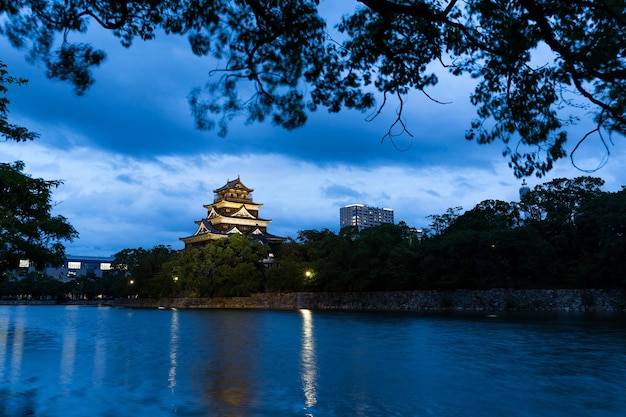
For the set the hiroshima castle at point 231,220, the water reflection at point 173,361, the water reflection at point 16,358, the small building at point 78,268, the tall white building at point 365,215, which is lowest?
the water reflection at point 16,358

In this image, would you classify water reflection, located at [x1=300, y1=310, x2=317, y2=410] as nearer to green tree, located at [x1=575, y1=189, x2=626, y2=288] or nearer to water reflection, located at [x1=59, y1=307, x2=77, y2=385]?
water reflection, located at [x1=59, y1=307, x2=77, y2=385]

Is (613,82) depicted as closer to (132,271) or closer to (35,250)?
(35,250)

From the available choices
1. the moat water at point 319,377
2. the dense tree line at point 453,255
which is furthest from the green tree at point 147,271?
the moat water at point 319,377

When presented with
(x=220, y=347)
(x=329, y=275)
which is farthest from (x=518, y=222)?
(x=220, y=347)

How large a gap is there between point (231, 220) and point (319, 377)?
2136 inches

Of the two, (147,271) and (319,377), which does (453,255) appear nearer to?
(319,377)

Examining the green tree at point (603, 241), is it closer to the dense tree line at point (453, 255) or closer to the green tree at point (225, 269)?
the dense tree line at point (453, 255)

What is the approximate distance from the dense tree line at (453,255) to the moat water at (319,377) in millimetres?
16958

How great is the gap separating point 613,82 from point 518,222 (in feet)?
122

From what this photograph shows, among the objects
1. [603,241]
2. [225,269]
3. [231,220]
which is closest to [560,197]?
[603,241]

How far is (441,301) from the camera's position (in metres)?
35.3

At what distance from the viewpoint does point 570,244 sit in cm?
3291

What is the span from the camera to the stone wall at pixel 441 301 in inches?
1152

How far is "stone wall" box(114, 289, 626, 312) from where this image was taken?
96.0ft
